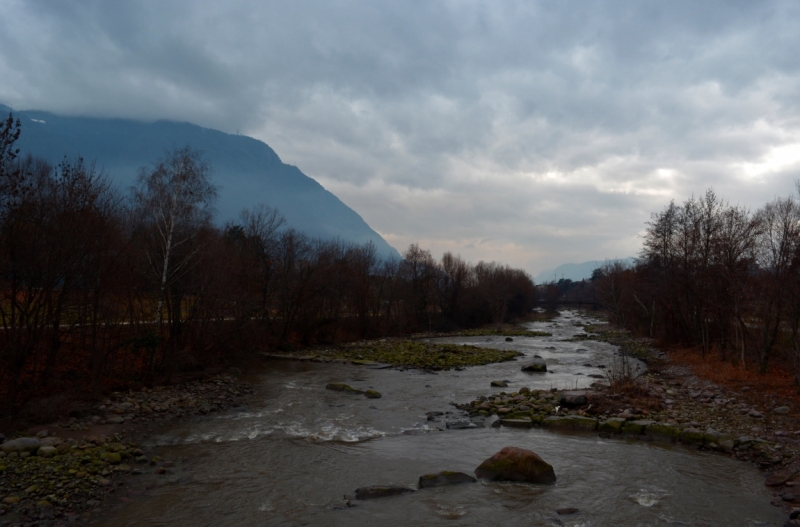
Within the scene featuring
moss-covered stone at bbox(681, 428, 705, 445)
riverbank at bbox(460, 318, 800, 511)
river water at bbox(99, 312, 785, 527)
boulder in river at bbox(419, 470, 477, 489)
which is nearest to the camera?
river water at bbox(99, 312, 785, 527)

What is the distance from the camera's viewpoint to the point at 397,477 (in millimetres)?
11828

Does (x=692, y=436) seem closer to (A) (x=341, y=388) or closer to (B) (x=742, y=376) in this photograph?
(B) (x=742, y=376)

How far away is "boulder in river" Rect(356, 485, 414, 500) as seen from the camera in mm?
10611

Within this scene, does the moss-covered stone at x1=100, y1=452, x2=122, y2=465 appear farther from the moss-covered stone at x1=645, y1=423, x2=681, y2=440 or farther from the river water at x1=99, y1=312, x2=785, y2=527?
the moss-covered stone at x1=645, y1=423, x2=681, y2=440

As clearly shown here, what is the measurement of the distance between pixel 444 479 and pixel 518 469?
6.03ft

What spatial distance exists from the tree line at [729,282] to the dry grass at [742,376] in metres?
0.49

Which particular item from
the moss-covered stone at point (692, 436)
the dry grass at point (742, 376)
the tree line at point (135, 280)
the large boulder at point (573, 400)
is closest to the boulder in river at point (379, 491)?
the moss-covered stone at point (692, 436)

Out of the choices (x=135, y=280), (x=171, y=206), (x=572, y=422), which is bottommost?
(x=572, y=422)

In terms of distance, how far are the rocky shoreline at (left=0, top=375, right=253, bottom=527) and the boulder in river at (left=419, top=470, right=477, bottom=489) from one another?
643 centimetres

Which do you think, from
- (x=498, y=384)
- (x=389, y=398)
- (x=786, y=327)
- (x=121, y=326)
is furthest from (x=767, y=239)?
(x=121, y=326)

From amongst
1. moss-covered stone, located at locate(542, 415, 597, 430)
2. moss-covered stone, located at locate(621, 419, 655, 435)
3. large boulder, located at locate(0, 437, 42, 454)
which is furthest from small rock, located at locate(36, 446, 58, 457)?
moss-covered stone, located at locate(621, 419, 655, 435)

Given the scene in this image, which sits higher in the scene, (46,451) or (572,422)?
Answer: (572,422)

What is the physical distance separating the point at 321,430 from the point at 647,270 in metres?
35.0

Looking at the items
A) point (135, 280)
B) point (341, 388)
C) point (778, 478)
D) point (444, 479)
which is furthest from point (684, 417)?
point (135, 280)
